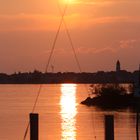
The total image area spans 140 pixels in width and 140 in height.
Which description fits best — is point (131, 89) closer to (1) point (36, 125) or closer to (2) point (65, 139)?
(2) point (65, 139)

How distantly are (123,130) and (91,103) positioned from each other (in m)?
69.9

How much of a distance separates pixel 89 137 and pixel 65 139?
243 centimetres

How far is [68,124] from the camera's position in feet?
265

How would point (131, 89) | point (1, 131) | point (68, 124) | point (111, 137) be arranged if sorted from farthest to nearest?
1. point (131, 89)
2. point (68, 124)
3. point (1, 131)
4. point (111, 137)

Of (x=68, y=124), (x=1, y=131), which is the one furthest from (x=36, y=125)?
(x=68, y=124)

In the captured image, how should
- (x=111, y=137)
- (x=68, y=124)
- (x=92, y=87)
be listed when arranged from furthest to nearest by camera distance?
1. (x=92, y=87)
2. (x=68, y=124)
3. (x=111, y=137)

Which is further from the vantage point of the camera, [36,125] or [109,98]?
[109,98]

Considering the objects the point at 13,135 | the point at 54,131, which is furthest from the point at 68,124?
the point at 13,135

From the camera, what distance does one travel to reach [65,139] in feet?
192

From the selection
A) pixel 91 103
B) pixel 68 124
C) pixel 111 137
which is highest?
pixel 91 103

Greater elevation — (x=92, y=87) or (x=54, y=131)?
(x=92, y=87)

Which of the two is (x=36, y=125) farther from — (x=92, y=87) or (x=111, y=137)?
(x=92, y=87)

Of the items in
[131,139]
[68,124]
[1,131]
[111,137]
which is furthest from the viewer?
[68,124]

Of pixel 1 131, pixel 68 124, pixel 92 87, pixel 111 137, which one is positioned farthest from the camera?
pixel 92 87
